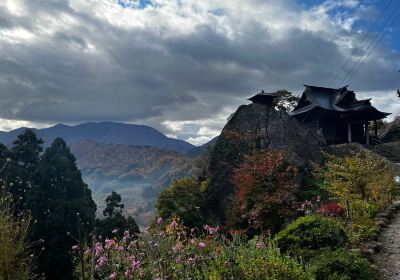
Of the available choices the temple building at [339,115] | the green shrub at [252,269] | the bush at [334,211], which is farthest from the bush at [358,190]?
the temple building at [339,115]

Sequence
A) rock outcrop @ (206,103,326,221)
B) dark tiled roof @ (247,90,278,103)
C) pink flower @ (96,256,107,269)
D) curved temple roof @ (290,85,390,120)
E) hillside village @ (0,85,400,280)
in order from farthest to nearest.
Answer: curved temple roof @ (290,85,390,120), dark tiled roof @ (247,90,278,103), rock outcrop @ (206,103,326,221), pink flower @ (96,256,107,269), hillside village @ (0,85,400,280)

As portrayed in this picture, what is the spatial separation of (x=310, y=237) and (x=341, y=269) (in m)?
1.72

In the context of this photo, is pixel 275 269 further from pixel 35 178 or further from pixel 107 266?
pixel 35 178

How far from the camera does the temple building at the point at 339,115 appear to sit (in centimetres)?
3434

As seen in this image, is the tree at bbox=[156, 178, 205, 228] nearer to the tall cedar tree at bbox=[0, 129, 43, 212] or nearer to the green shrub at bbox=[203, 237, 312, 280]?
the tall cedar tree at bbox=[0, 129, 43, 212]

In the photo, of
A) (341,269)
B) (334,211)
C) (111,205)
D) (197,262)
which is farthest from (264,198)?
(111,205)

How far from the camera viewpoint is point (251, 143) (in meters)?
22.9

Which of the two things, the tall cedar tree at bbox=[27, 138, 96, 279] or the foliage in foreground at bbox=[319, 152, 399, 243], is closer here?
the foliage in foreground at bbox=[319, 152, 399, 243]

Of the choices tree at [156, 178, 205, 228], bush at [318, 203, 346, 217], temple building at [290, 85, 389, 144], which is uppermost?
temple building at [290, 85, 389, 144]

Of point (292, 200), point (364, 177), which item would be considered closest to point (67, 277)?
point (292, 200)

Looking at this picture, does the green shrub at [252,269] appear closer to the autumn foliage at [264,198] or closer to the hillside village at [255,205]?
the hillside village at [255,205]

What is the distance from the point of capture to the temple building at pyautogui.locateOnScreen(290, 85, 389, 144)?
34.3m

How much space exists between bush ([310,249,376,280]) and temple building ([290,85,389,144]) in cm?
2918

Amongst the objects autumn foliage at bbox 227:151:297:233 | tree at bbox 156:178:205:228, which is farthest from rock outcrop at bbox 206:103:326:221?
autumn foliage at bbox 227:151:297:233
